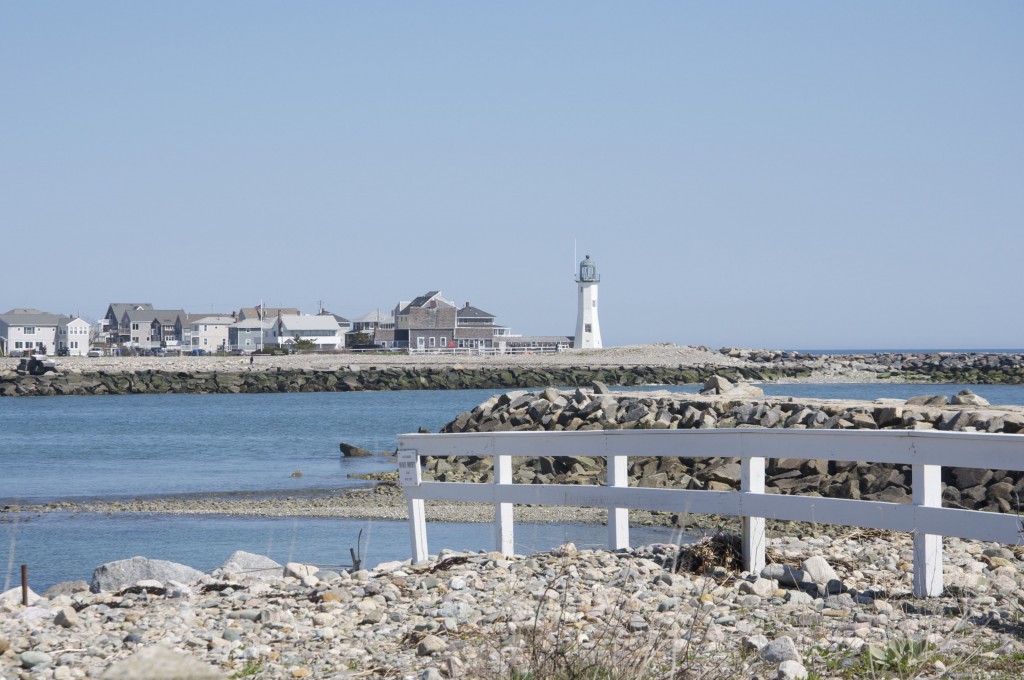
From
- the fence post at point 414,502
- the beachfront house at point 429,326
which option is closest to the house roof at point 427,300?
the beachfront house at point 429,326

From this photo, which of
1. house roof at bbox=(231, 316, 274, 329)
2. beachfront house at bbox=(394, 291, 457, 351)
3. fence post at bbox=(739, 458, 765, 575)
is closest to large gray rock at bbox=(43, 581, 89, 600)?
fence post at bbox=(739, 458, 765, 575)

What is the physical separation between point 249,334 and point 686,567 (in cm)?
12869

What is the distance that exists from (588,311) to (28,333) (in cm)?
6868

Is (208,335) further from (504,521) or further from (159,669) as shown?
(159,669)

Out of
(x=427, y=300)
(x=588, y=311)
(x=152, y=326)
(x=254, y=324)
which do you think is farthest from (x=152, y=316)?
(x=588, y=311)

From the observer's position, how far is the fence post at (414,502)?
10.3m

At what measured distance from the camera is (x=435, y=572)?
8625 millimetres

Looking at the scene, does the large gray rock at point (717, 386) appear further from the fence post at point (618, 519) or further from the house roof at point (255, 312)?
the house roof at point (255, 312)

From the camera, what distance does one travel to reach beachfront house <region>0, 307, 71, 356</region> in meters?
132

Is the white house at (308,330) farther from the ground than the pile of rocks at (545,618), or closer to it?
farther from the ground

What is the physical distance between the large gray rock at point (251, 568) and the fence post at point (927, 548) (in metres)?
4.51

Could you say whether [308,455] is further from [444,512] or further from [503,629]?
[503,629]

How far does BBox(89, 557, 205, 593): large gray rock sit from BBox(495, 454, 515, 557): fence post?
2.40m

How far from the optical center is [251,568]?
10016 mm
